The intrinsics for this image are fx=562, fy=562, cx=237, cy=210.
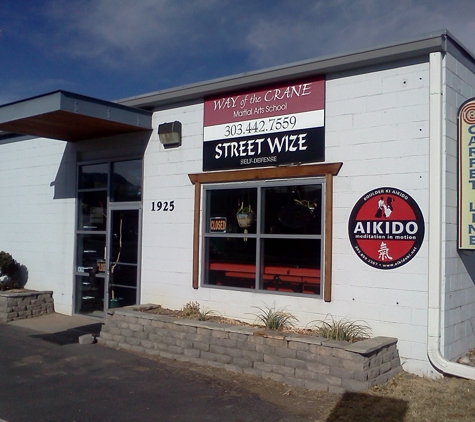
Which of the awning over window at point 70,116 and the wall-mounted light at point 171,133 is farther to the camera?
the wall-mounted light at point 171,133

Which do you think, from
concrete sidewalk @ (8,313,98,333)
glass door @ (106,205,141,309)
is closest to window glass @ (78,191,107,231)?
glass door @ (106,205,141,309)

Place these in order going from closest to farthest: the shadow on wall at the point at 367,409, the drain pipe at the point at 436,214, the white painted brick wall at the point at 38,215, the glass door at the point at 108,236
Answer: the shadow on wall at the point at 367,409
the drain pipe at the point at 436,214
the glass door at the point at 108,236
the white painted brick wall at the point at 38,215

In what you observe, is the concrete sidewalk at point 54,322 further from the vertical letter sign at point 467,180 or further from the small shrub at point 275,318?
the vertical letter sign at point 467,180

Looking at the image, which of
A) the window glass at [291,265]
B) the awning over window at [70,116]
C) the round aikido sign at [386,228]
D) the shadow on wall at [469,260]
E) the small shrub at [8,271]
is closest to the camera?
the round aikido sign at [386,228]

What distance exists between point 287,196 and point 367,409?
11.6ft

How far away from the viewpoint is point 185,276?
9570mm

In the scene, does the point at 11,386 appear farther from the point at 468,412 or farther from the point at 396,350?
the point at 468,412

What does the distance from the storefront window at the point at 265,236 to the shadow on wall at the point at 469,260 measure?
189cm

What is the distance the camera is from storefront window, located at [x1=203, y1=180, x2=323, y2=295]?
818 centimetres

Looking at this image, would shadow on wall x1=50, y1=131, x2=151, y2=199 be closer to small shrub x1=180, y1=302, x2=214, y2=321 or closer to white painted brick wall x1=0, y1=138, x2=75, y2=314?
white painted brick wall x1=0, y1=138, x2=75, y2=314

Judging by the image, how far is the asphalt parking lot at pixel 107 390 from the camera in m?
5.96

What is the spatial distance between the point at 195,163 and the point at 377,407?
514cm

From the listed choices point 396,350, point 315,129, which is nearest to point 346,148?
point 315,129

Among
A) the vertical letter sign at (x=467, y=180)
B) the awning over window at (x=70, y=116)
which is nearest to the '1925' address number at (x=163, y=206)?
the awning over window at (x=70, y=116)
